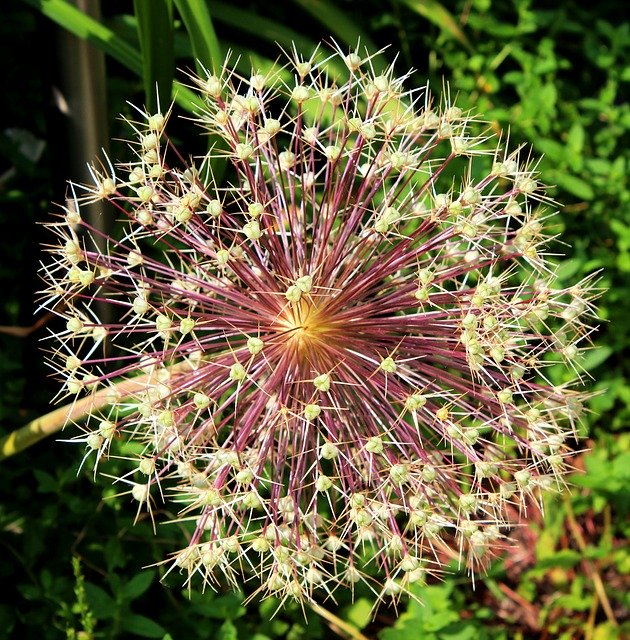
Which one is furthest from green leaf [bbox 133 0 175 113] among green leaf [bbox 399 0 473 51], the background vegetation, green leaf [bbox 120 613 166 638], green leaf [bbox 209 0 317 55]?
green leaf [bbox 120 613 166 638]

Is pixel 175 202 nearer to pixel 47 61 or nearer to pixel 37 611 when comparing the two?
pixel 47 61

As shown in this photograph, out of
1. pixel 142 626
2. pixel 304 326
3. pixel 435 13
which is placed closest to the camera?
pixel 304 326

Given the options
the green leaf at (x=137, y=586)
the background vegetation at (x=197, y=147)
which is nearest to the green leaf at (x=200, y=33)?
the background vegetation at (x=197, y=147)

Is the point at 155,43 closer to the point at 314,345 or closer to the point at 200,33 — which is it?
the point at 200,33

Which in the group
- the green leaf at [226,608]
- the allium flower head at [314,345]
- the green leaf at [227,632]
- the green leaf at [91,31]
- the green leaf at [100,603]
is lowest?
the green leaf at [100,603]

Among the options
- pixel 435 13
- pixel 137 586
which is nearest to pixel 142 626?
pixel 137 586

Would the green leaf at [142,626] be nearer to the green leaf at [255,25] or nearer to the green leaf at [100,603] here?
the green leaf at [100,603]
